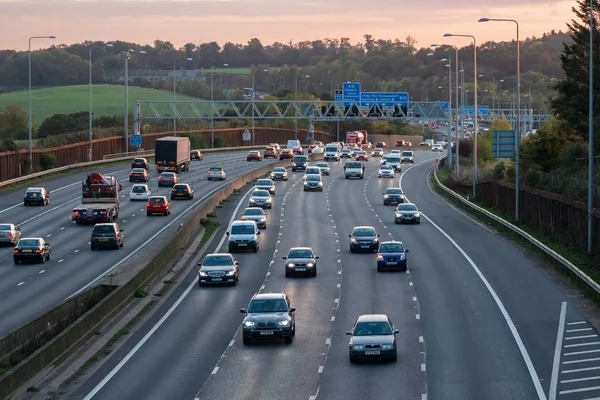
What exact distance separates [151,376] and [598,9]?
5827cm

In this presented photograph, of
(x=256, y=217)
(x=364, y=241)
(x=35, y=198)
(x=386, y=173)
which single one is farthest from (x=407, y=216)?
(x=386, y=173)

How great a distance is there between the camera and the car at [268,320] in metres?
36.5

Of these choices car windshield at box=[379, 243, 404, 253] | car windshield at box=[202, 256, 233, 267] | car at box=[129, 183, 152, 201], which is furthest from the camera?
car at box=[129, 183, 152, 201]

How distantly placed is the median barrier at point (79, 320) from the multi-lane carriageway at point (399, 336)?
119 centimetres

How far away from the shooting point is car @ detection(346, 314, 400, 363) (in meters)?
32.8

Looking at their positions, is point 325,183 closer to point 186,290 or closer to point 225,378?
point 186,290

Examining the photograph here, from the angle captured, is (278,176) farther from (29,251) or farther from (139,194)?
(29,251)

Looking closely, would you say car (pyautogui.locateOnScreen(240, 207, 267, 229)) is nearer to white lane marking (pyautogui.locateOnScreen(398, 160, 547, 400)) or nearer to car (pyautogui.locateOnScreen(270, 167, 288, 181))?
white lane marking (pyautogui.locateOnScreen(398, 160, 547, 400))

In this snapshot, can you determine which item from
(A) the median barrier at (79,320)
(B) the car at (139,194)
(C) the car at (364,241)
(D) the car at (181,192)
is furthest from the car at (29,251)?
(D) the car at (181,192)

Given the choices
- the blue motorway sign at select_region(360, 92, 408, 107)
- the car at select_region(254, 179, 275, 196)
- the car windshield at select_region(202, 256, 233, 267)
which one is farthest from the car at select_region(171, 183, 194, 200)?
the blue motorway sign at select_region(360, 92, 408, 107)

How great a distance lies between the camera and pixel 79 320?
1419 inches

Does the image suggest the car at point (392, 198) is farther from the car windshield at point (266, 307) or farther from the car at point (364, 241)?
the car windshield at point (266, 307)

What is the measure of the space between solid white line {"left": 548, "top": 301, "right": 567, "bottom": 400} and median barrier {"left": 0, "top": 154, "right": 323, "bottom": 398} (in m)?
13.0

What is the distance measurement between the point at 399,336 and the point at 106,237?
26.6m
